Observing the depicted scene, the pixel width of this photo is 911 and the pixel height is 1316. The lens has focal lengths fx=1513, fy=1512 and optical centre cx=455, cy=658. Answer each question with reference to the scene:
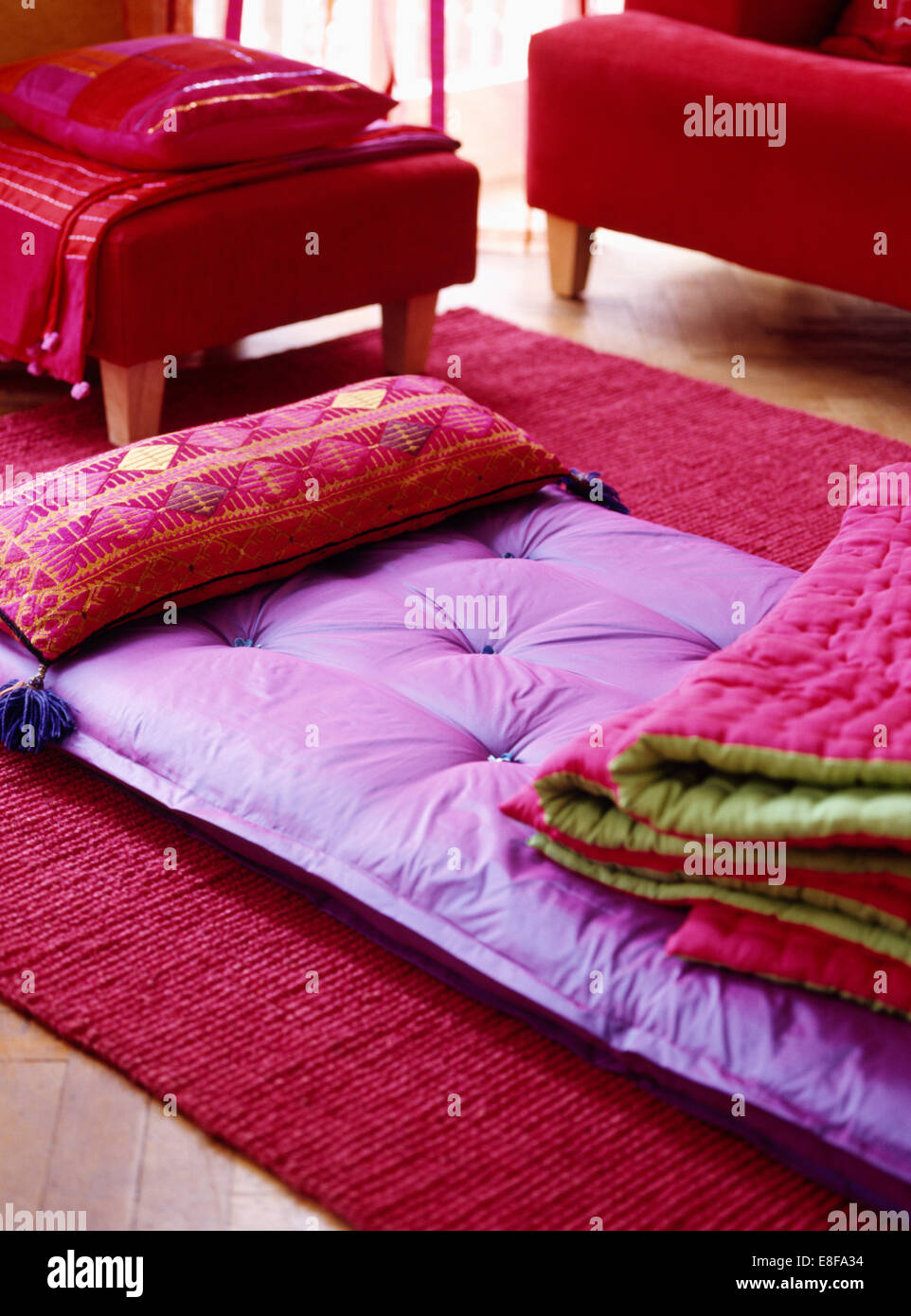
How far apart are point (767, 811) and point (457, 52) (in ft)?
11.0

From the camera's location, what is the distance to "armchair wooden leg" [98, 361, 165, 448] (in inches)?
91.9

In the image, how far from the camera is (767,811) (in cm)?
114

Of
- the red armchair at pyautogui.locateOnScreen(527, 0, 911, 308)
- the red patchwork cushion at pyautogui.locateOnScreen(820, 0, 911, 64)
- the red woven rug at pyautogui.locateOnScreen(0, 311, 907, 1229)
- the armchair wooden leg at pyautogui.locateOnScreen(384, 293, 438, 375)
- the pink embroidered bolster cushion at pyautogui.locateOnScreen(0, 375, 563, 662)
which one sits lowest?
the red woven rug at pyautogui.locateOnScreen(0, 311, 907, 1229)

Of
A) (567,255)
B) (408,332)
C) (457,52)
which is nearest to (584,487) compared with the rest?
(408,332)

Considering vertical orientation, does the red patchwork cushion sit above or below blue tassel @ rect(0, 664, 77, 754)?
above

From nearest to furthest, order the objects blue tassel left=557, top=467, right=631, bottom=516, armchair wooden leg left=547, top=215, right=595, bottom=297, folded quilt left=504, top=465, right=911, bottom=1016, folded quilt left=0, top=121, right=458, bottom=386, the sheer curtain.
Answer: folded quilt left=504, top=465, right=911, bottom=1016, blue tassel left=557, top=467, right=631, bottom=516, folded quilt left=0, top=121, right=458, bottom=386, armchair wooden leg left=547, top=215, right=595, bottom=297, the sheer curtain

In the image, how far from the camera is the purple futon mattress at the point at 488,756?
1.16 m

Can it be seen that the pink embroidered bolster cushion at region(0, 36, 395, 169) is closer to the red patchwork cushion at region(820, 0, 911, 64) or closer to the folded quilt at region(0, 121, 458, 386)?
the folded quilt at region(0, 121, 458, 386)

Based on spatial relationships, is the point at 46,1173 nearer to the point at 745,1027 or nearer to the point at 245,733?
the point at 245,733

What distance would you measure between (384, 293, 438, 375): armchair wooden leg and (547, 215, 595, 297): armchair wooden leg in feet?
1.77

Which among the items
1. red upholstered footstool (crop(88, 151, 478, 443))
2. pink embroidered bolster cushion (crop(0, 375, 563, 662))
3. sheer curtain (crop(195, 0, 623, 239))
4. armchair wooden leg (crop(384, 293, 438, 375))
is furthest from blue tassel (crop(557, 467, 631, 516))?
sheer curtain (crop(195, 0, 623, 239))

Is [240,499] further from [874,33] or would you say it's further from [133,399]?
[874,33]
